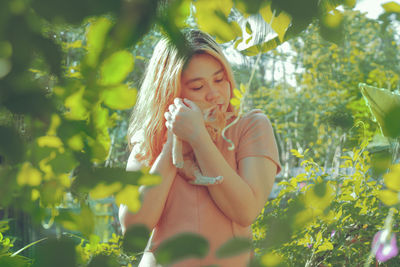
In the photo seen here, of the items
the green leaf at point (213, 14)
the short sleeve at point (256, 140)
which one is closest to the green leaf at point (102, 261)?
the green leaf at point (213, 14)

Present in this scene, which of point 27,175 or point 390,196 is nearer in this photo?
point 27,175

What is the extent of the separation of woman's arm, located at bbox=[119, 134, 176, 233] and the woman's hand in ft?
0.35

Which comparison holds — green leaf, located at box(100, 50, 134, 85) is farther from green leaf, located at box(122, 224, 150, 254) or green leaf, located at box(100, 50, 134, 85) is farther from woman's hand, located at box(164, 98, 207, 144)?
woman's hand, located at box(164, 98, 207, 144)

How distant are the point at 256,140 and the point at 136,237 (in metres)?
1.03

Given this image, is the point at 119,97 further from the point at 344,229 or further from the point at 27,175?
the point at 344,229

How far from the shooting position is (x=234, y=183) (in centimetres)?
127

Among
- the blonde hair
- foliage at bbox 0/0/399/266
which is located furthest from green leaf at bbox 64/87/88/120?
the blonde hair

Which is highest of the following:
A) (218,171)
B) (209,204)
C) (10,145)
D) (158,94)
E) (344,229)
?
(158,94)

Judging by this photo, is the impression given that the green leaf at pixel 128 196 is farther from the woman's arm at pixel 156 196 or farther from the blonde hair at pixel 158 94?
the blonde hair at pixel 158 94

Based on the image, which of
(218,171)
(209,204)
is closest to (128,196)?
(218,171)

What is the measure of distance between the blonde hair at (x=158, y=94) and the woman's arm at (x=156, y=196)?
96 millimetres

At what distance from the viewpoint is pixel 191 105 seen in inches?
52.2

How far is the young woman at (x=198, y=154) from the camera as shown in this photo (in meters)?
1.28

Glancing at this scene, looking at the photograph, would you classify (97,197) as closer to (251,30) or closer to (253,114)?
(251,30)
